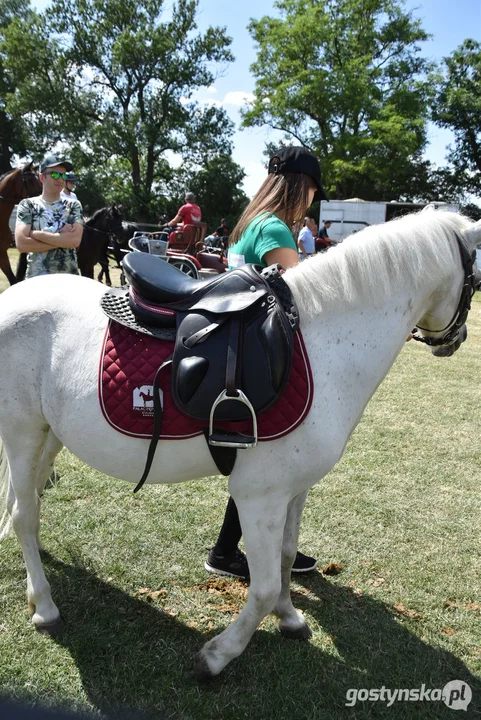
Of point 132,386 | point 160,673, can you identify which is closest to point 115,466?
point 132,386

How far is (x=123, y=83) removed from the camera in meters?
31.7

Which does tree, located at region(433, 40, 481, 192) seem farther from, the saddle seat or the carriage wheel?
the saddle seat

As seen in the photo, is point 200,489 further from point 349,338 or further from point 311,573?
point 349,338

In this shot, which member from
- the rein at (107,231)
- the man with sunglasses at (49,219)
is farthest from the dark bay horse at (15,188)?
the man with sunglasses at (49,219)

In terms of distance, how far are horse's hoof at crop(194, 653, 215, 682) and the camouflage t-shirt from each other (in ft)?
8.48

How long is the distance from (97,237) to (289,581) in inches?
378

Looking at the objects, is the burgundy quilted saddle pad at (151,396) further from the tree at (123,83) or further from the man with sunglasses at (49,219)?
the tree at (123,83)

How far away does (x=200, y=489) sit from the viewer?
145 inches

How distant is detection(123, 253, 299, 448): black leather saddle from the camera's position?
1.78 meters

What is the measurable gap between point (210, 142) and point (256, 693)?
111 feet

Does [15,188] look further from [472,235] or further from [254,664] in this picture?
[254,664]

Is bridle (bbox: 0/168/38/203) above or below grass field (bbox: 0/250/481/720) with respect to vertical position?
above

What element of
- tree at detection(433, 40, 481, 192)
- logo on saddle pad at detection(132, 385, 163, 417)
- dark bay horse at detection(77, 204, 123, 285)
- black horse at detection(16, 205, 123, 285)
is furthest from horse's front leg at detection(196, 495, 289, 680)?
tree at detection(433, 40, 481, 192)

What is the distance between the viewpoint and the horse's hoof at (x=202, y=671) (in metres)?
2.07
